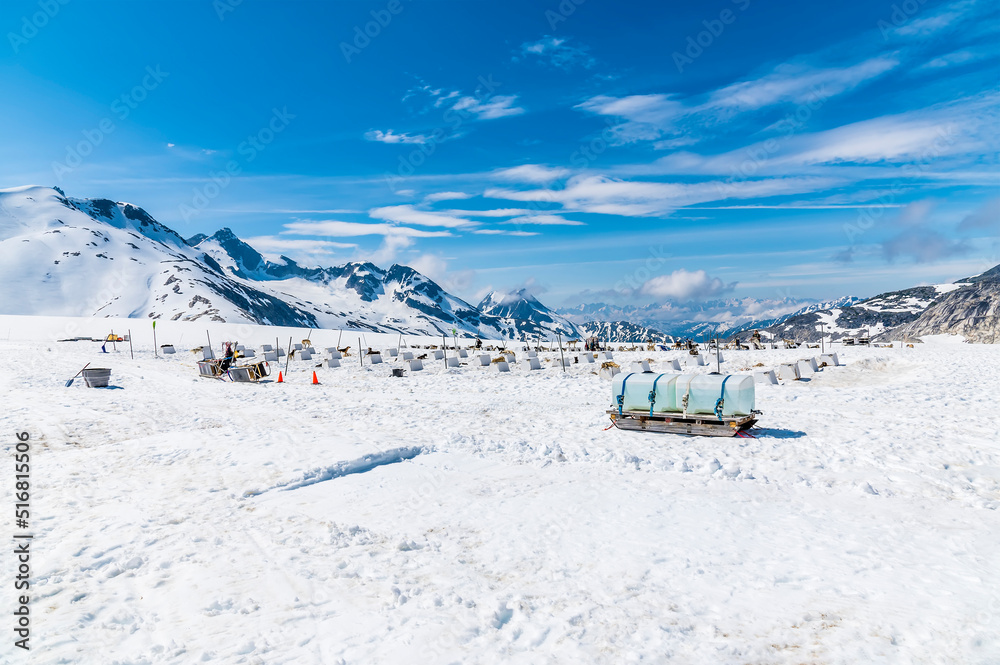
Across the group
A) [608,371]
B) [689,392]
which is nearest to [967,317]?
[608,371]

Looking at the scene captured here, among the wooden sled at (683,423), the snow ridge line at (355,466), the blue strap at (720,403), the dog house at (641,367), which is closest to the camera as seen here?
the snow ridge line at (355,466)

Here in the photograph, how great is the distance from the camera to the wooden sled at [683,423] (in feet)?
53.3

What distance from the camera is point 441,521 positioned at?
9.81m

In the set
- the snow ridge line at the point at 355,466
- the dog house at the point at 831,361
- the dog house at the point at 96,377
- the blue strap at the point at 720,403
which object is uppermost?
the dog house at the point at 96,377

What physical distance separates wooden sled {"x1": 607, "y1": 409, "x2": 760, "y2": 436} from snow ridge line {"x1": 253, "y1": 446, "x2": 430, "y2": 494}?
7.01 metres

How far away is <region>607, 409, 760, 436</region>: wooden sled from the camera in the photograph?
16234 millimetres

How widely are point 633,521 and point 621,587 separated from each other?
8.39 ft

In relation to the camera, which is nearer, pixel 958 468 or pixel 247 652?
pixel 247 652

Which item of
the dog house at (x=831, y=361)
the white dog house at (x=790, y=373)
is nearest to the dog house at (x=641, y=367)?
the white dog house at (x=790, y=373)

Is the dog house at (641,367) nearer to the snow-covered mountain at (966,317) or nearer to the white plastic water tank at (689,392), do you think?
the white plastic water tank at (689,392)

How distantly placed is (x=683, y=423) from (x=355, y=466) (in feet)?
34.0

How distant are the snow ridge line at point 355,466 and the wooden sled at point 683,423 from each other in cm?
701

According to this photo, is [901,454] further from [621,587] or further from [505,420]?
[505,420]

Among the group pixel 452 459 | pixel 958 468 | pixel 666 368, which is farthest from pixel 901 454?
pixel 666 368
